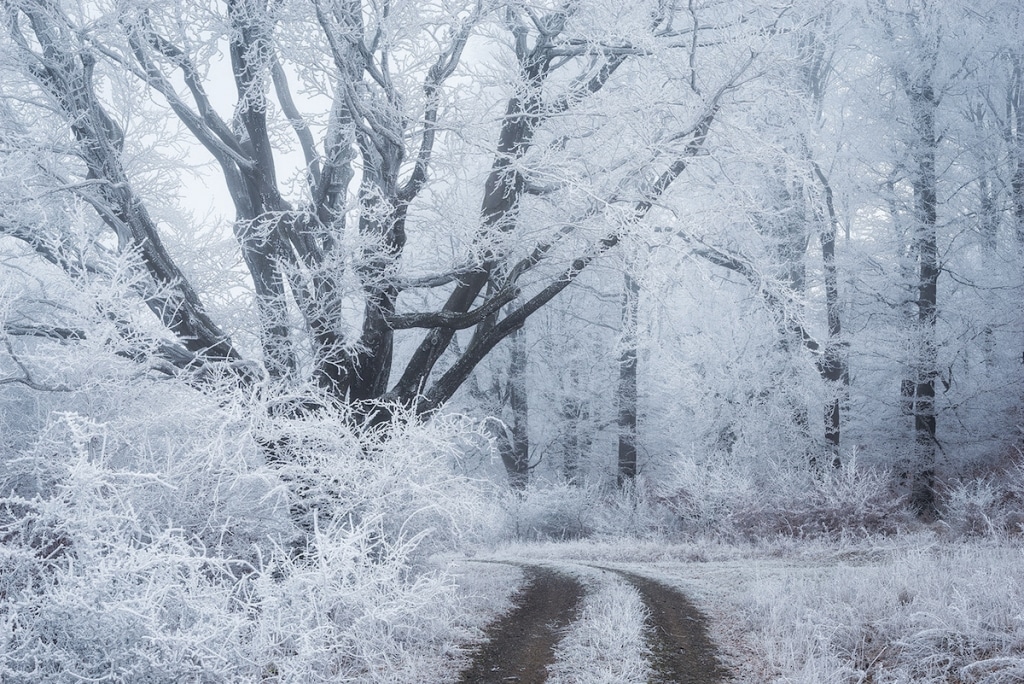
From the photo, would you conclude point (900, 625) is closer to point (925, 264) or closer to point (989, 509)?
point (989, 509)

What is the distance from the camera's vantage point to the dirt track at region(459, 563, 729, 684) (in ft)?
18.7

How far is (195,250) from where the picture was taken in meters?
9.48

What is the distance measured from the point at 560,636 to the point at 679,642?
42.4 inches

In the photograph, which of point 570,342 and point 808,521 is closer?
point 808,521

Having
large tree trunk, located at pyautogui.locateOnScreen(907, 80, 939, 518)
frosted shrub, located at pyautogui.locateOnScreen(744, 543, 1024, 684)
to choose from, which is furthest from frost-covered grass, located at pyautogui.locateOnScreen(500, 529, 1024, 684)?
large tree trunk, located at pyautogui.locateOnScreen(907, 80, 939, 518)

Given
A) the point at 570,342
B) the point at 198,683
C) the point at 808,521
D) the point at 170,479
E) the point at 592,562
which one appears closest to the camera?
the point at 198,683

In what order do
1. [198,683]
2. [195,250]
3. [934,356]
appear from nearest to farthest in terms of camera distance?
1. [198,683]
2. [195,250]
3. [934,356]

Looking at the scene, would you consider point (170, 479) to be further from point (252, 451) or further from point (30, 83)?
point (30, 83)

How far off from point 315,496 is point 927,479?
14069 mm

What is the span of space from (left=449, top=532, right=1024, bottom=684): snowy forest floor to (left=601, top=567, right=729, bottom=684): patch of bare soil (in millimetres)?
26

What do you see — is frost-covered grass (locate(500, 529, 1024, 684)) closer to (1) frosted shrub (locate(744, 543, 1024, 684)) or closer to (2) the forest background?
(1) frosted shrub (locate(744, 543, 1024, 684))

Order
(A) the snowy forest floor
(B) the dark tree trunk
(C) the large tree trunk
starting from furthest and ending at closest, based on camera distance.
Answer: (B) the dark tree trunk, (C) the large tree trunk, (A) the snowy forest floor

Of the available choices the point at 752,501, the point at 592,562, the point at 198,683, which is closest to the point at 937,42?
the point at 752,501

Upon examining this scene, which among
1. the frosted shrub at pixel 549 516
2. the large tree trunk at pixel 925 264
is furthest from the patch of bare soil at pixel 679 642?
the large tree trunk at pixel 925 264
